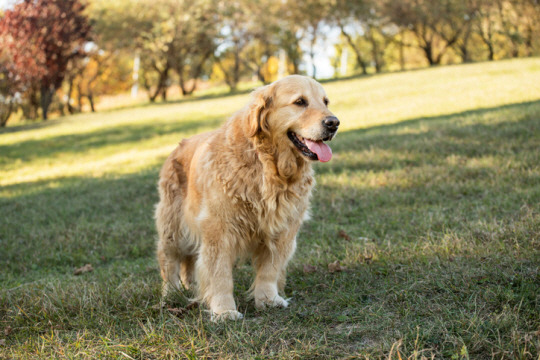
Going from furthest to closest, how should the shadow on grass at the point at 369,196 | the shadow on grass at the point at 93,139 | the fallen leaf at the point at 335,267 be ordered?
the shadow on grass at the point at 93,139, the shadow on grass at the point at 369,196, the fallen leaf at the point at 335,267

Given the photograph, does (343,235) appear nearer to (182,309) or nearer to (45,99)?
(182,309)

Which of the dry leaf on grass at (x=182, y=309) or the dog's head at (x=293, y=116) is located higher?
the dog's head at (x=293, y=116)

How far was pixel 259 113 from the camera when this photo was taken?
3.67 m

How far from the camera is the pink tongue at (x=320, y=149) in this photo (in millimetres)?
3513

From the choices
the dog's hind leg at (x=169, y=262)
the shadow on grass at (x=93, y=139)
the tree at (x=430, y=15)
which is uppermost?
the tree at (x=430, y=15)

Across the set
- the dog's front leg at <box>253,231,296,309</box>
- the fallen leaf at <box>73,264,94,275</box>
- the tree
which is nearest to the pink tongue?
the dog's front leg at <box>253,231,296,309</box>

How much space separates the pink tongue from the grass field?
1053 mm

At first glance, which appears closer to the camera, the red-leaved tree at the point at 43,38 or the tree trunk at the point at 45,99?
the red-leaved tree at the point at 43,38

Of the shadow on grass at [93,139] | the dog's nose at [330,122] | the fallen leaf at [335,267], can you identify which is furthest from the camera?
the shadow on grass at [93,139]

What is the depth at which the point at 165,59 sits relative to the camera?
34.1 m

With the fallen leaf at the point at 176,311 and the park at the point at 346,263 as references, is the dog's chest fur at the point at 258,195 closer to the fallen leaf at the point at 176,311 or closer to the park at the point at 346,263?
the park at the point at 346,263

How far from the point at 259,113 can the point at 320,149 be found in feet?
1.79

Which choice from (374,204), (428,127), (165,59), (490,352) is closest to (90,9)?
(165,59)

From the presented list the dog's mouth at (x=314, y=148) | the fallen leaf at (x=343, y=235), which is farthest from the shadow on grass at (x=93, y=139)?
the dog's mouth at (x=314, y=148)
